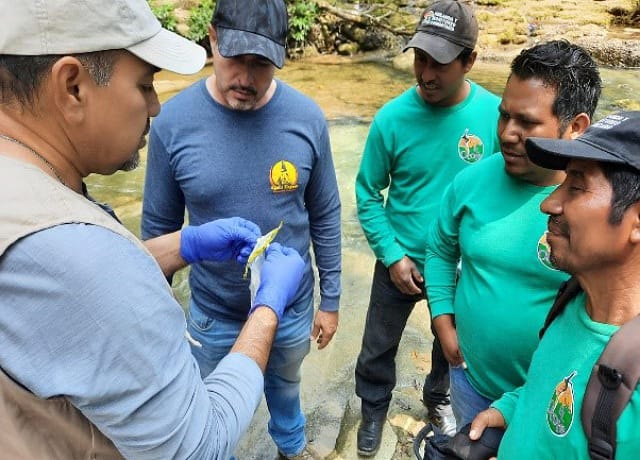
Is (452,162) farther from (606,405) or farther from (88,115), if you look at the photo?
(88,115)

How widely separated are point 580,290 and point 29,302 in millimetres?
1243

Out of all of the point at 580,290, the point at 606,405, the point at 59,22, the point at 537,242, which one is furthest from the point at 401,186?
the point at 59,22

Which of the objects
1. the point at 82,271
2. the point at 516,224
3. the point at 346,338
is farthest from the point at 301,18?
the point at 82,271

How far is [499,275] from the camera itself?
181 cm

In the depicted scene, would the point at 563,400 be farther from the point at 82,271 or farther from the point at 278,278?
the point at 82,271

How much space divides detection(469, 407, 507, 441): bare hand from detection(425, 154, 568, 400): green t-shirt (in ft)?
0.81

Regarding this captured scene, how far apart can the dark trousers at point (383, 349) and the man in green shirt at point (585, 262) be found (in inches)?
48.7

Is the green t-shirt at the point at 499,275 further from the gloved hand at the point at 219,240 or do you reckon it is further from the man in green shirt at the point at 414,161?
the gloved hand at the point at 219,240

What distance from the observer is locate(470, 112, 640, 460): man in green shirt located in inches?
46.1

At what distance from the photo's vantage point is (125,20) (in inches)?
41.5

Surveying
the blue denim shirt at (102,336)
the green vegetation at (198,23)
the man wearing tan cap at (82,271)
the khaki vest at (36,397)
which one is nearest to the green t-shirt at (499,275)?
the man wearing tan cap at (82,271)

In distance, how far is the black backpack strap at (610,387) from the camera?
1041mm

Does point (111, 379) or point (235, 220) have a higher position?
point (111, 379)

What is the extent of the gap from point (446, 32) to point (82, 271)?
6.84 feet
